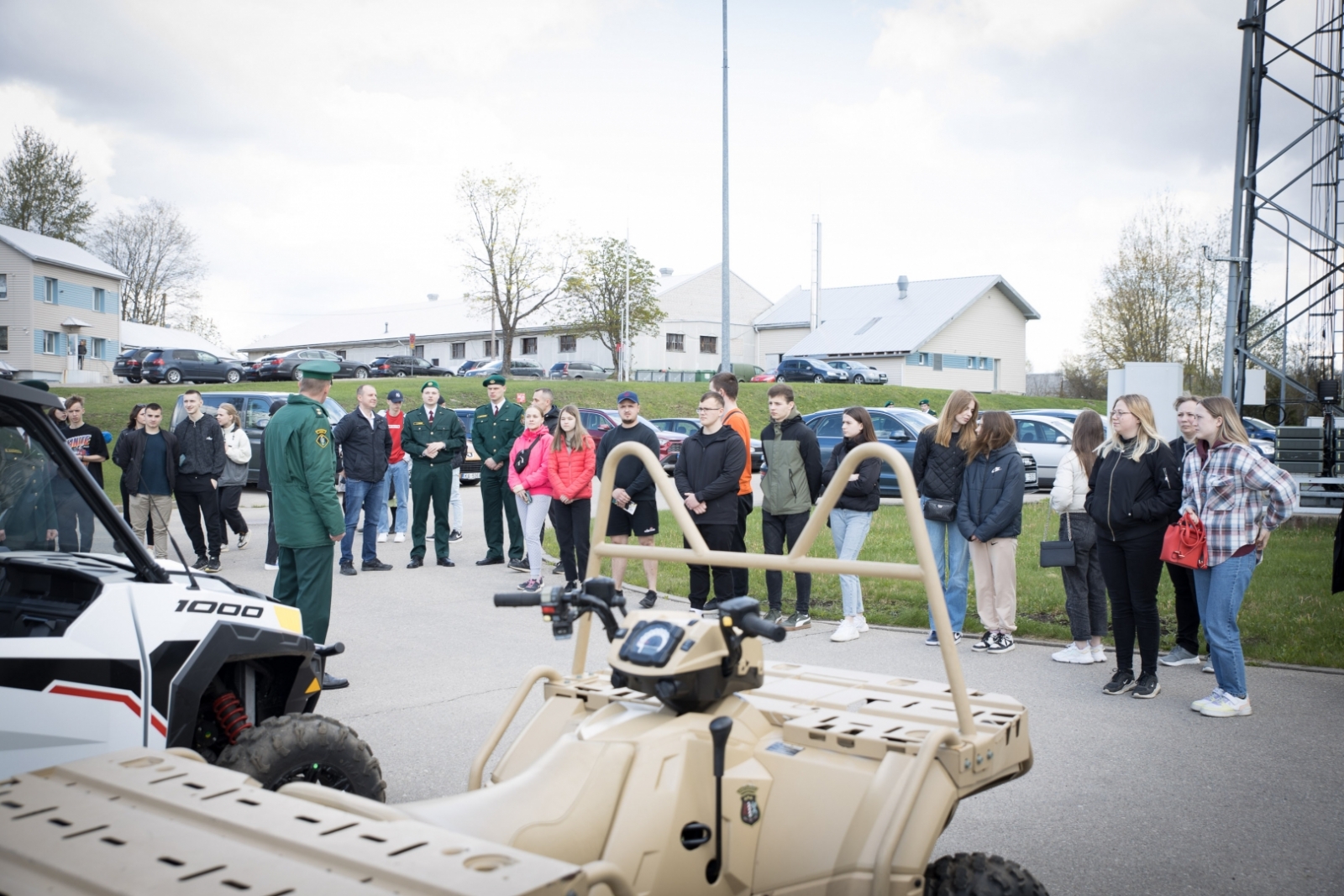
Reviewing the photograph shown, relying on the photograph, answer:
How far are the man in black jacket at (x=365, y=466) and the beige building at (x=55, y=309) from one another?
38692 millimetres

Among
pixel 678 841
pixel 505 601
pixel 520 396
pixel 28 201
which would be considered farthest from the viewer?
pixel 28 201

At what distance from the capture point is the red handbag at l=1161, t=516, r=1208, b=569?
19.3 ft

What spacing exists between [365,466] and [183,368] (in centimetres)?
3127

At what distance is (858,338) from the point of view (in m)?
51.5

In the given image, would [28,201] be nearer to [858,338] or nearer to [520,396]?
[858,338]

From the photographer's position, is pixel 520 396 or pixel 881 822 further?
pixel 520 396

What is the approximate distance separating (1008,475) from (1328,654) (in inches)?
100

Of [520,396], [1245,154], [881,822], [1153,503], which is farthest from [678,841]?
[1245,154]

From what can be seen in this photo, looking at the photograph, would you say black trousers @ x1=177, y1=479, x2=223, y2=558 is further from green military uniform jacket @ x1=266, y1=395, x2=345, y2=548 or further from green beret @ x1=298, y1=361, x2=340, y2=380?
green beret @ x1=298, y1=361, x2=340, y2=380

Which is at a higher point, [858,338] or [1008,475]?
[858,338]

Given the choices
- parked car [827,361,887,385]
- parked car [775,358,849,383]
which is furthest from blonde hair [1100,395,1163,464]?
parked car [827,361,887,385]

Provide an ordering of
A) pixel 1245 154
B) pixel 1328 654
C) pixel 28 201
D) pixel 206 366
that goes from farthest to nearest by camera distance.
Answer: pixel 28 201
pixel 206 366
pixel 1245 154
pixel 1328 654

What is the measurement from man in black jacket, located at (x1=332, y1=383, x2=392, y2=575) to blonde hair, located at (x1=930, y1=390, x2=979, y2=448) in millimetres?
6544

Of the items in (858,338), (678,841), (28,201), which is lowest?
(678,841)
